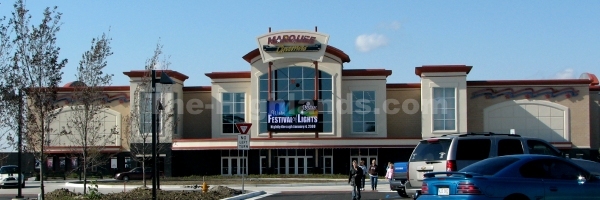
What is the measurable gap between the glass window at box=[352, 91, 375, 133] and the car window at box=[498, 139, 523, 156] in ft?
133

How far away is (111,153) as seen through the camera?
194ft

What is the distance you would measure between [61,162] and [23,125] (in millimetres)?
43276

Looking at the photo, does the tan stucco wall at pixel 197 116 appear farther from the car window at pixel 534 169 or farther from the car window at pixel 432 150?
the car window at pixel 534 169

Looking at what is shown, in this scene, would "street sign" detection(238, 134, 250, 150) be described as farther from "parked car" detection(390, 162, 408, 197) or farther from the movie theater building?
the movie theater building

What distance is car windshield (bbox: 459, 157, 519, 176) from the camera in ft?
43.8

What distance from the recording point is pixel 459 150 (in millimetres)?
17547

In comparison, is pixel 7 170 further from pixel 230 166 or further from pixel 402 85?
pixel 402 85

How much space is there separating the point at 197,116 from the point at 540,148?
45.8 metres

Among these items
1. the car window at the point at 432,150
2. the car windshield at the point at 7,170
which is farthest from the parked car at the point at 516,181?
the car windshield at the point at 7,170

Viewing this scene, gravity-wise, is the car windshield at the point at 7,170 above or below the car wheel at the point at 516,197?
Result: below

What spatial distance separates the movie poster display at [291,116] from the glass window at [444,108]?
9.30 m

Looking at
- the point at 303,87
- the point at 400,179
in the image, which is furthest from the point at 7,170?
the point at 400,179

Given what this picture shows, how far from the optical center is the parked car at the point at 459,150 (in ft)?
57.4

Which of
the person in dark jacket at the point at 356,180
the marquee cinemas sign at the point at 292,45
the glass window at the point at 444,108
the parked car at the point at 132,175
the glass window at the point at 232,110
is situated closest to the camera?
the person in dark jacket at the point at 356,180
